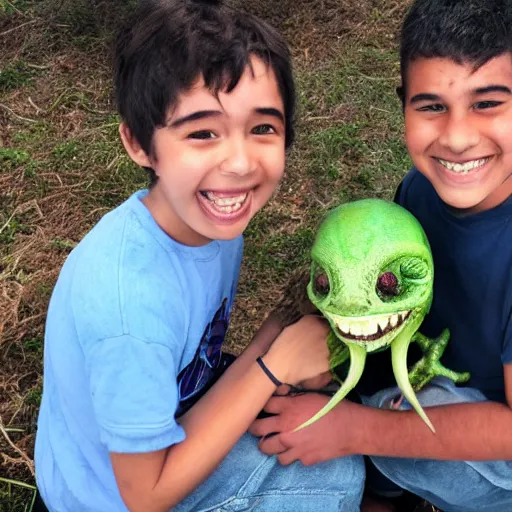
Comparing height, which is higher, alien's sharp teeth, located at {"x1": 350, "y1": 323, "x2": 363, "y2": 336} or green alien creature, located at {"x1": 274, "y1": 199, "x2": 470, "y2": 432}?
green alien creature, located at {"x1": 274, "y1": 199, "x2": 470, "y2": 432}

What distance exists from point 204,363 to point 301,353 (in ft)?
0.89

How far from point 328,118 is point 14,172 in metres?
1.55

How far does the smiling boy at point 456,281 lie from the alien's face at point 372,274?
0.23 meters

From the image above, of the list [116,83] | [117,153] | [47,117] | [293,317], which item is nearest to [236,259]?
[293,317]

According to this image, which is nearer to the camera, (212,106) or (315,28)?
(212,106)

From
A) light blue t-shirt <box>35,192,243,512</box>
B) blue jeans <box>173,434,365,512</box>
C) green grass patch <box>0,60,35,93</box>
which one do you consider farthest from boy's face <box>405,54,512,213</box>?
green grass patch <box>0,60,35,93</box>

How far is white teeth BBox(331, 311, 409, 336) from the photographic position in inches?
48.4

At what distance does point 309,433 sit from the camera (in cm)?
158

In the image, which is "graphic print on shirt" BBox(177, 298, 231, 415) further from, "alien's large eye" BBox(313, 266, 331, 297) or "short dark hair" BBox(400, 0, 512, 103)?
"short dark hair" BBox(400, 0, 512, 103)

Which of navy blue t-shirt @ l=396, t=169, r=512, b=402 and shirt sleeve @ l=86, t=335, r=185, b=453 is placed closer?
shirt sleeve @ l=86, t=335, r=185, b=453

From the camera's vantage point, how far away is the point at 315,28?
3715mm

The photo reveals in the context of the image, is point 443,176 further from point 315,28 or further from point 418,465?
point 315,28

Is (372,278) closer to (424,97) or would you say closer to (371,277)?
(371,277)

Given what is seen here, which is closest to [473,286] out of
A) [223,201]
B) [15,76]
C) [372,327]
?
[372,327]
